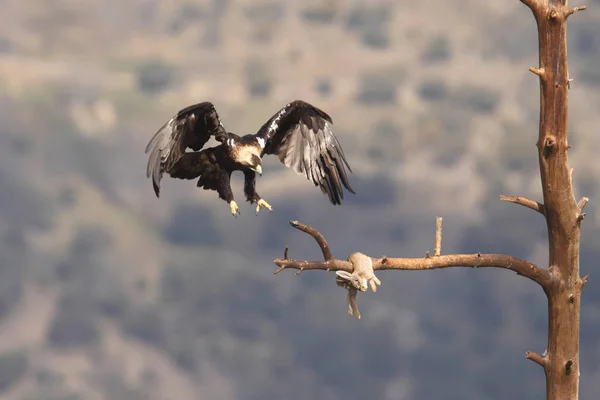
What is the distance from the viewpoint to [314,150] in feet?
45.9

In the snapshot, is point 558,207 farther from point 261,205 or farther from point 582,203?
point 261,205

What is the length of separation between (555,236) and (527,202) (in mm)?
566

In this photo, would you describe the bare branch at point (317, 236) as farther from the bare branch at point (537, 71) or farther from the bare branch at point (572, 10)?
the bare branch at point (572, 10)

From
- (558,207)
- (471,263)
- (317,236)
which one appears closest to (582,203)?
(558,207)

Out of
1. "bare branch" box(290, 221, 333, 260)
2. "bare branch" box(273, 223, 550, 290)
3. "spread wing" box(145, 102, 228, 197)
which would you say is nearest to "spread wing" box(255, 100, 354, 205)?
"spread wing" box(145, 102, 228, 197)

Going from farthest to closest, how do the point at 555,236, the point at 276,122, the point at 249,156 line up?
1. the point at 276,122
2. the point at 249,156
3. the point at 555,236

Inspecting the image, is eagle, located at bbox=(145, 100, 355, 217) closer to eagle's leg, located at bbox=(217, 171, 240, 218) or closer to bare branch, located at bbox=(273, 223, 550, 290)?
eagle's leg, located at bbox=(217, 171, 240, 218)

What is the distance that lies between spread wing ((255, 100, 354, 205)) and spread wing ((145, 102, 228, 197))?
3.78 ft

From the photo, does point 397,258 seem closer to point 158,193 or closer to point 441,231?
point 441,231

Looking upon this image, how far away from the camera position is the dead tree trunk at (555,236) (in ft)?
41.0

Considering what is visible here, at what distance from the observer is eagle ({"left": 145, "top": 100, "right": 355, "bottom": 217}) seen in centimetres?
1251

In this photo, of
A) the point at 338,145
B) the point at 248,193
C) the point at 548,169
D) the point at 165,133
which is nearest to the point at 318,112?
the point at 338,145

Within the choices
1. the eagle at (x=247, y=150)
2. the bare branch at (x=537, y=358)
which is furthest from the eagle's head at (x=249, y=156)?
the bare branch at (x=537, y=358)

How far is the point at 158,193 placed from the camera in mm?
12156
